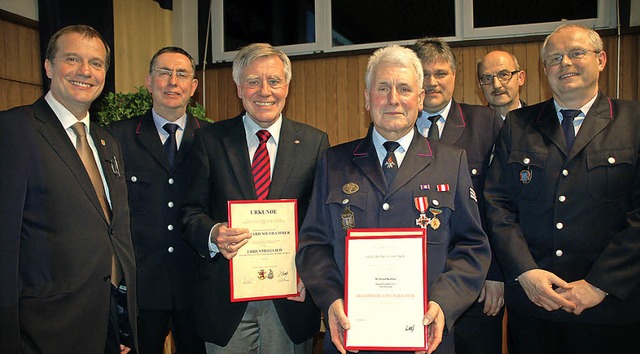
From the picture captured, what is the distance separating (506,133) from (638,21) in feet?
10.8

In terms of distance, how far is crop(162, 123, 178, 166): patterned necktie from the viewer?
2828mm

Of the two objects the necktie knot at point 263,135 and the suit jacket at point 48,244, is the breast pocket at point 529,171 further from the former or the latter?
the suit jacket at point 48,244

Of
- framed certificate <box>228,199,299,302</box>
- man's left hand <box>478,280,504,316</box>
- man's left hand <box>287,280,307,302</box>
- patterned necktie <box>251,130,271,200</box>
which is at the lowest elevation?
man's left hand <box>478,280,504,316</box>

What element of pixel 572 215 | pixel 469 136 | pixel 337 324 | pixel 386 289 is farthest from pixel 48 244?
pixel 572 215

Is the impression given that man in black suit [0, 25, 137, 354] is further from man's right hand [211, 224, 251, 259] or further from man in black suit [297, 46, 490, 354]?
man in black suit [297, 46, 490, 354]

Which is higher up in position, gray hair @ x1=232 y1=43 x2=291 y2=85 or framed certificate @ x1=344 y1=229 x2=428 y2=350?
gray hair @ x1=232 y1=43 x2=291 y2=85

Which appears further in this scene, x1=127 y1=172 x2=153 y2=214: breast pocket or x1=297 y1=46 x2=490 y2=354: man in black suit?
x1=127 y1=172 x2=153 y2=214: breast pocket

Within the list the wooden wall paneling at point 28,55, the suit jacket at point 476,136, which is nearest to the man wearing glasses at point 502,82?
the suit jacket at point 476,136

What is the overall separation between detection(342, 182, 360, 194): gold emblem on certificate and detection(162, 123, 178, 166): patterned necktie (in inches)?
46.6

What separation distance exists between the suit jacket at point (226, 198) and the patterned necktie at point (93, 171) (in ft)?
1.08

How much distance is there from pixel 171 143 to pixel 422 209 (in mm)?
1529

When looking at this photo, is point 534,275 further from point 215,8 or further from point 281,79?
point 215,8
